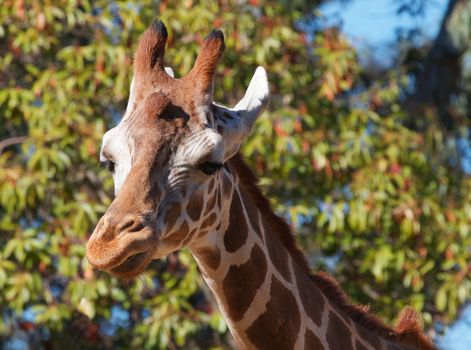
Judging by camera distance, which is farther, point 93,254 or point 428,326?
point 428,326

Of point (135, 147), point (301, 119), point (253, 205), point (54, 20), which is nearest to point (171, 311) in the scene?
point (301, 119)

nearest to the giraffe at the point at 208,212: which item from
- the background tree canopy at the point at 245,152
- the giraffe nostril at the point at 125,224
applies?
the giraffe nostril at the point at 125,224

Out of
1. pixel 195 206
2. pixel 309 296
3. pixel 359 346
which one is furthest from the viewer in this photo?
pixel 359 346

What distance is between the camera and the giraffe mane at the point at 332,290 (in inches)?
184

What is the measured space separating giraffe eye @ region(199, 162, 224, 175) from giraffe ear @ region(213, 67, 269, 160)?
92mm

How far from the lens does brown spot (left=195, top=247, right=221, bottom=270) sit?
14.2 ft

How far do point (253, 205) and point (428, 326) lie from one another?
17.0ft

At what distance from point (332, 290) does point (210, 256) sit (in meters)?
0.86

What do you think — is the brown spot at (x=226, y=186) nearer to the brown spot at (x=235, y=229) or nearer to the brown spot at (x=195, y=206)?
the brown spot at (x=235, y=229)

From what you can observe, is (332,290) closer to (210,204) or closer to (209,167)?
(210,204)

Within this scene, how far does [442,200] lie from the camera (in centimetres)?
988

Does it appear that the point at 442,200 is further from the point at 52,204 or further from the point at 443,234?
the point at 52,204

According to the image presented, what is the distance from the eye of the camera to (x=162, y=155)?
4.05 m

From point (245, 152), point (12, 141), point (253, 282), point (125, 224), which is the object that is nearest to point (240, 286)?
point (253, 282)
